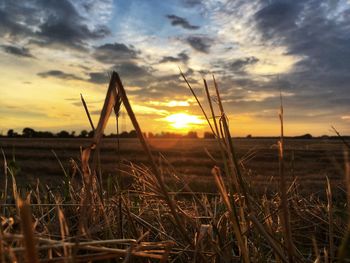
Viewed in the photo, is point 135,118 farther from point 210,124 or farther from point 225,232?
point 225,232

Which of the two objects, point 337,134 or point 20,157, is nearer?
point 337,134

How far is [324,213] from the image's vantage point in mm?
2730

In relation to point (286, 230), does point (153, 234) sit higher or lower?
lower

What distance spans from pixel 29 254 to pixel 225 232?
4.02ft

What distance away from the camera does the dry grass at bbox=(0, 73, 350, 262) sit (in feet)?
3.70

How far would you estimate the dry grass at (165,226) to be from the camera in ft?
3.70

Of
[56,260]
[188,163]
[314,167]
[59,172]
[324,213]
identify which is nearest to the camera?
[56,260]

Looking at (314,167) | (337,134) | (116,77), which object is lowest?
(314,167)

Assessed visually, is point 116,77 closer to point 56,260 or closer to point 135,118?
point 135,118

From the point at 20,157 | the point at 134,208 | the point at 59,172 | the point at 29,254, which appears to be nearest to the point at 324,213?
the point at 134,208

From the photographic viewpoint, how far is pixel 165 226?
2420 millimetres

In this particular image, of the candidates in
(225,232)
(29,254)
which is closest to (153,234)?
(225,232)

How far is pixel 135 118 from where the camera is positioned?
4.19ft

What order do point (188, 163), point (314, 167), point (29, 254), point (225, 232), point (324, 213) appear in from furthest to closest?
point (188, 163)
point (314, 167)
point (324, 213)
point (225, 232)
point (29, 254)
